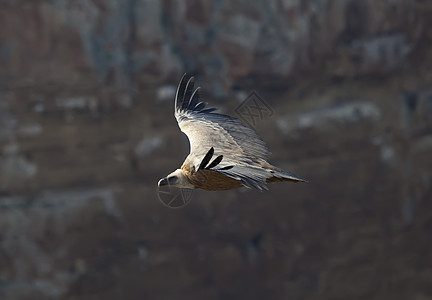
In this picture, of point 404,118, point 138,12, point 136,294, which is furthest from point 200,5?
point 136,294

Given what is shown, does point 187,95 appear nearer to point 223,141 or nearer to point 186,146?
point 223,141

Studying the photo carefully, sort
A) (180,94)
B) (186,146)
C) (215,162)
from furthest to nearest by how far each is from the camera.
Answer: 1. (186,146)
2. (180,94)
3. (215,162)

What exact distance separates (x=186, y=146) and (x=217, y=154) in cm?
Answer: 1823

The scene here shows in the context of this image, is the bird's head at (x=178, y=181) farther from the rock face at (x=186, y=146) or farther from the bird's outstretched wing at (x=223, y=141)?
the rock face at (x=186, y=146)

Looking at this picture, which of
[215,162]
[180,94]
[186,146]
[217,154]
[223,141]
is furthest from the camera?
[186,146]

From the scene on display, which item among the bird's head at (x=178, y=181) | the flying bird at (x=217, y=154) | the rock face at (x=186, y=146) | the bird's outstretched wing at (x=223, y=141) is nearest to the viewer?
the flying bird at (x=217, y=154)

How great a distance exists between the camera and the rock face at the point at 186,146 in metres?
25.6

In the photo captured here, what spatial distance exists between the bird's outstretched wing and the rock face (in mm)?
15692

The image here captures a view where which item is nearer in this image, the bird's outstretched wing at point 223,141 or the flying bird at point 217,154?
the flying bird at point 217,154

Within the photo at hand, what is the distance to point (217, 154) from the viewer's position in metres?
8.40

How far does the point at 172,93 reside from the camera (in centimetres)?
2642

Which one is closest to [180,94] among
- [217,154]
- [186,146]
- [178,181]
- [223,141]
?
[223,141]

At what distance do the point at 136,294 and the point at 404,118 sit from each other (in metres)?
11.9

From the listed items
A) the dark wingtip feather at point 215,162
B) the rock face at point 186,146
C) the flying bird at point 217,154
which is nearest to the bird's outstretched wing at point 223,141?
the flying bird at point 217,154
